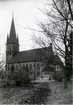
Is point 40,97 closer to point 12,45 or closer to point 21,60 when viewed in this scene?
point 21,60

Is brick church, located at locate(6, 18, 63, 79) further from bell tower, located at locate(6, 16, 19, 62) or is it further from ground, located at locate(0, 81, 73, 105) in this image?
ground, located at locate(0, 81, 73, 105)

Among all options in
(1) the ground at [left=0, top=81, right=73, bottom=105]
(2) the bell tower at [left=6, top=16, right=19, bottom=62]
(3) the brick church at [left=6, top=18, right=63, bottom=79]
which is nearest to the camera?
(1) the ground at [left=0, top=81, right=73, bottom=105]

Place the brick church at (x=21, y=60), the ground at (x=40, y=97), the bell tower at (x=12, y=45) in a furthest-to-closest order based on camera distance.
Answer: the bell tower at (x=12, y=45) < the brick church at (x=21, y=60) < the ground at (x=40, y=97)

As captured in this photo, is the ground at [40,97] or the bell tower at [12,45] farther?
the bell tower at [12,45]

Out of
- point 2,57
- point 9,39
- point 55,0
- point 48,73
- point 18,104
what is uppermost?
point 9,39

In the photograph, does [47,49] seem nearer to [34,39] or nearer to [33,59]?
[34,39]

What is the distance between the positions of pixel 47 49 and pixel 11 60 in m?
46.7

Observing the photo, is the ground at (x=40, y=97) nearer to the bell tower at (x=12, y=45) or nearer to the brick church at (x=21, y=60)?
the brick church at (x=21, y=60)

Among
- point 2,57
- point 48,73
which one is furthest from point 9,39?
point 2,57

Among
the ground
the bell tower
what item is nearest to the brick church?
the bell tower

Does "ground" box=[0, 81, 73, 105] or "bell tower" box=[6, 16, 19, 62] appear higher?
"bell tower" box=[6, 16, 19, 62]

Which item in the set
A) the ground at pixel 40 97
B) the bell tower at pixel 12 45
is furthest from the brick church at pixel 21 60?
the ground at pixel 40 97

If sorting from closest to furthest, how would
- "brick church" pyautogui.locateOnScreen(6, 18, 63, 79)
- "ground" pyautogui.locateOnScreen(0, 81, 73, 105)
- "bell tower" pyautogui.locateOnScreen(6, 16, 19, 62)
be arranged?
"ground" pyautogui.locateOnScreen(0, 81, 73, 105)
"brick church" pyautogui.locateOnScreen(6, 18, 63, 79)
"bell tower" pyautogui.locateOnScreen(6, 16, 19, 62)

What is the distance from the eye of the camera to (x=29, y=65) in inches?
2110
